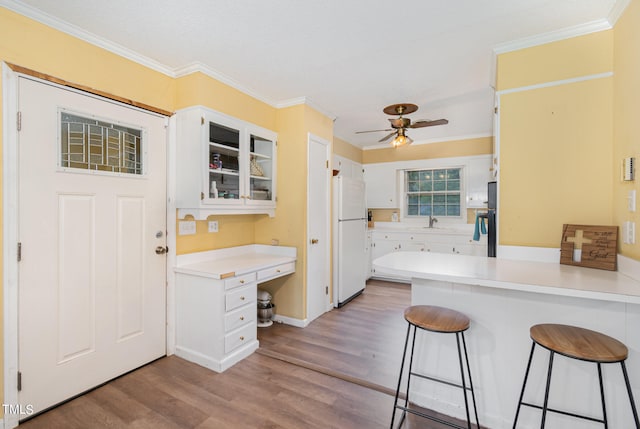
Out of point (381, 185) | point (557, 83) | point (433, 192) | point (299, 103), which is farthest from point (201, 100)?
point (433, 192)

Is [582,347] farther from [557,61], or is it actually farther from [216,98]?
[216,98]

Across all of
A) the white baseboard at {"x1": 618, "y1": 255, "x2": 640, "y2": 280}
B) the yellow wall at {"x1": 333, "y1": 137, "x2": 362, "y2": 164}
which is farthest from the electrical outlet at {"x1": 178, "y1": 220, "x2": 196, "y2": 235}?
the white baseboard at {"x1": 618, "y1": 255, "x2": 640, "y2": 280}

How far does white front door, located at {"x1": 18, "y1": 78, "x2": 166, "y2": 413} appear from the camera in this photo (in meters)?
1.87

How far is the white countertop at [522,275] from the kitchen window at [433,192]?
3.43m

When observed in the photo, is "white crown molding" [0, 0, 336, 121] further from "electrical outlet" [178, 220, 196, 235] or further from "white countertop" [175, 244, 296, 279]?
"white countertop" [175, 244, 296, 279]

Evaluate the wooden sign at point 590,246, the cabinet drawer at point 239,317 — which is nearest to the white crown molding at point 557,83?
the wooden sign at point 590,246

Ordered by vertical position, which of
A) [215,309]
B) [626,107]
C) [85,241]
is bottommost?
[215,309]

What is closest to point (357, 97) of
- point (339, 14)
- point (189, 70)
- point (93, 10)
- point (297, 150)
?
point (297, 150)

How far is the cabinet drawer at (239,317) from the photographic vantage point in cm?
246

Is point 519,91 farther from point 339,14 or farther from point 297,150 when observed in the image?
point 297,150

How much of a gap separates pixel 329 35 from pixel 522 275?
2.01 m

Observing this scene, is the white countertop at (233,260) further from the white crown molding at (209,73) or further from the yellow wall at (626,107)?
the yellow wall at (626,107)

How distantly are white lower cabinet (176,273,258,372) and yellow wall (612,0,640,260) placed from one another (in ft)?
8.75

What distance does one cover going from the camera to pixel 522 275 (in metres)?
1.61
